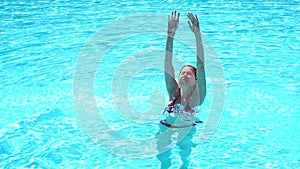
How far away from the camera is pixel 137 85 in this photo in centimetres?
634

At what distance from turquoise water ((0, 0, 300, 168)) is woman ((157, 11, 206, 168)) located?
0.10 m

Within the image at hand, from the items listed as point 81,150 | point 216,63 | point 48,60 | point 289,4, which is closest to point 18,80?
point 48,60

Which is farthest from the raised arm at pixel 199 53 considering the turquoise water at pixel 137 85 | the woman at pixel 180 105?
the turquoise water at pixel 137 85

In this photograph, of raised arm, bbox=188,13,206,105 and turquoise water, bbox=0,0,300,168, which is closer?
raised arm, bbox=188,13,206,105

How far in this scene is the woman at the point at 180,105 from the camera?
4.63m

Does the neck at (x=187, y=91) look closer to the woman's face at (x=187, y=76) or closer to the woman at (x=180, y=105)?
the woman at (x=180, y=105)

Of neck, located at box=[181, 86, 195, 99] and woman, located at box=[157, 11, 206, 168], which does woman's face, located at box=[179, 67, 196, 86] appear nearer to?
woman, located at box=[157, 11, 206, 168]

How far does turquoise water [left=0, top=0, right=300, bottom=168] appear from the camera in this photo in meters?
4.66

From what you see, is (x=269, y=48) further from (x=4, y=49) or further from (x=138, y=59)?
(x=4, y=49)

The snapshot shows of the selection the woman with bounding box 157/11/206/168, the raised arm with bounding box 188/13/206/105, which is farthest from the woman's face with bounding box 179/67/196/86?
the raised arm with bounding box 188/13/206/105

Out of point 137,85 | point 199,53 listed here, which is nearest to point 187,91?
point 199,53

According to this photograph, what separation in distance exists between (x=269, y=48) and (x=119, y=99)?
319cm

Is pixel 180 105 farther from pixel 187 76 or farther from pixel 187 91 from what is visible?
pixel 187 76

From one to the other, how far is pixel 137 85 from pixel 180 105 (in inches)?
60.5
